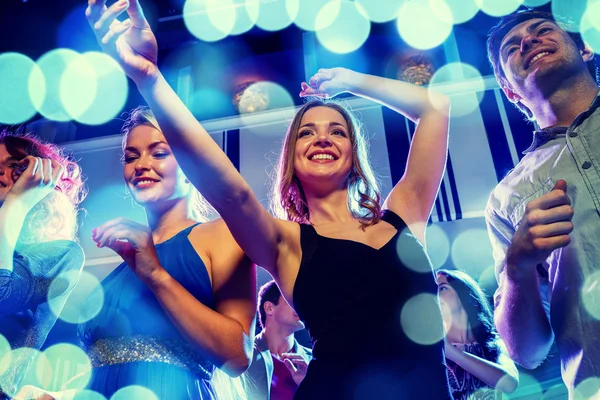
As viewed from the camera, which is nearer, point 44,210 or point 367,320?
point 367,320

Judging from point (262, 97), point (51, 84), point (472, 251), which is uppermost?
point (51, 84)

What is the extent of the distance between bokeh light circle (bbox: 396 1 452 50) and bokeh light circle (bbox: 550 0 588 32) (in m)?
1.76

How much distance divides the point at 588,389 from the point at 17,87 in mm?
4584

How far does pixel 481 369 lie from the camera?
229 cm

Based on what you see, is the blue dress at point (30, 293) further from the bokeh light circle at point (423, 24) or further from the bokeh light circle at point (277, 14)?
the bokeh light circle at point (423, 24)

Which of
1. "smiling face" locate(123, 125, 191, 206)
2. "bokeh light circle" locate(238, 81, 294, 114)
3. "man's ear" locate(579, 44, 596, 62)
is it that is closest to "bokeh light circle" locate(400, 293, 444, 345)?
"smiling face" locate(123, 125, 191, 206)

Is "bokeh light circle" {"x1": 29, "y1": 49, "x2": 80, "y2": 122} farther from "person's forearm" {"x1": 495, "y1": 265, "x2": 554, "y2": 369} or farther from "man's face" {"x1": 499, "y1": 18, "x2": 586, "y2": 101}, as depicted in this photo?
"person's forearm" {"x1": 495, "y1": 265, "x2": 554, "y2": 369}

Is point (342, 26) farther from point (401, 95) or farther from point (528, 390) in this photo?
point (528, 390)

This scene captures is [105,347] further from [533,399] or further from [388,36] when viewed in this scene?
[388,36]

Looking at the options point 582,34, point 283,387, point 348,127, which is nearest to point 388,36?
point 582,34

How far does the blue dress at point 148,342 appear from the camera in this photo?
1.17 meters

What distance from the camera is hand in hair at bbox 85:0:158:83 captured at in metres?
0.96

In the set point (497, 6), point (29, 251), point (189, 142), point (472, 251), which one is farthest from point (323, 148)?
point (497, 6)

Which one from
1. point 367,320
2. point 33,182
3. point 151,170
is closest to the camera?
point 367,320
